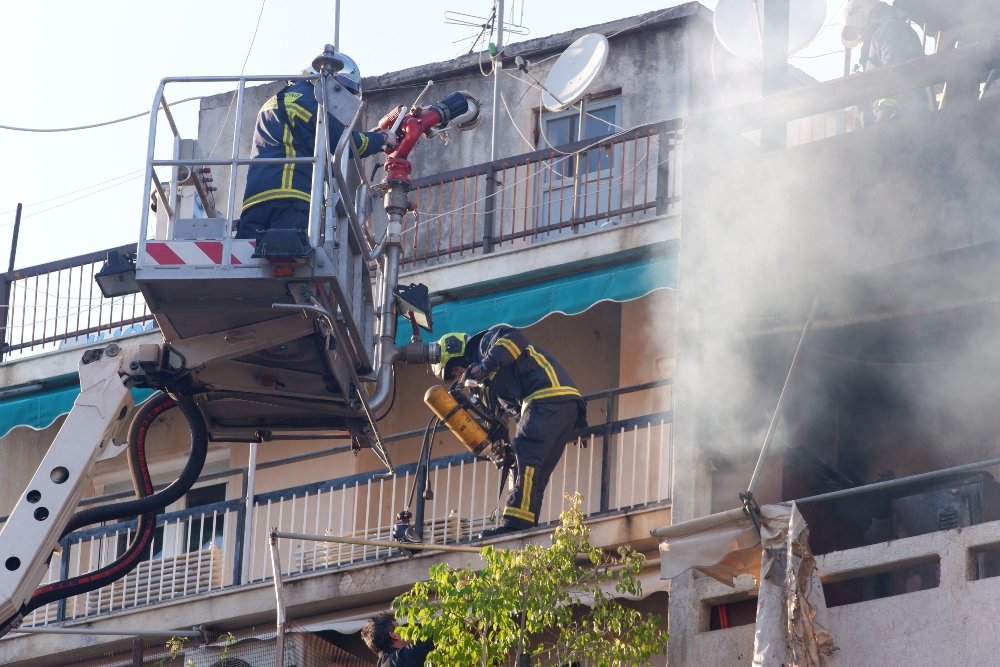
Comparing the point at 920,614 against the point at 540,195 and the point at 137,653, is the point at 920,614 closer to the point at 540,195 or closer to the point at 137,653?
the point at 137,653

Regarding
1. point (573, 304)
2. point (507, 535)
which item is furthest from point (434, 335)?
point (507, 535)

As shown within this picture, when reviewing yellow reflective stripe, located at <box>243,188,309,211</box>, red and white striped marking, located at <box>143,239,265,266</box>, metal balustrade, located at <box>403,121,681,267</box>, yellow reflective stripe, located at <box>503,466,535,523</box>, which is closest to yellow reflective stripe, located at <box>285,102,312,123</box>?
yellow reflective stripe, located at <box>243,188,309,211</box>

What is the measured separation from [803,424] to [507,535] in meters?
2.20

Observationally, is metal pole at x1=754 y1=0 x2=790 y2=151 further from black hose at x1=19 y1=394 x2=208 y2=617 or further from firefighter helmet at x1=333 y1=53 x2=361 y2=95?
black hose at x1=19 y1=394 x2=208 y2=617

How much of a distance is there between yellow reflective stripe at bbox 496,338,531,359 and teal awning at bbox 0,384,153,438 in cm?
476

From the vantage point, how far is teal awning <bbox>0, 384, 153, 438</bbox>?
59.3 feet

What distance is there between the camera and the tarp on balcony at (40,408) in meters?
18.1

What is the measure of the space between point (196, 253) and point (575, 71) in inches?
251

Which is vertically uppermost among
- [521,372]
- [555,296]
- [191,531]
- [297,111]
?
[555,296]

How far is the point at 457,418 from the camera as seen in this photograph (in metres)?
14.5

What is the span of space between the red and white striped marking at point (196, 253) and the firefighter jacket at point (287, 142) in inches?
24.4

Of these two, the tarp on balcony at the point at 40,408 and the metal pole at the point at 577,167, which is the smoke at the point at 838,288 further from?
the tarp on balcony at the point at 40,408

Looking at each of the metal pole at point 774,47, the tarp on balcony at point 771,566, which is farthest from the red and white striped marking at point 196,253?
the metal pole at point 774,47

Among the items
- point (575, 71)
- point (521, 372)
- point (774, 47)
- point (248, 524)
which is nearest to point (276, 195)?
point (521, 372)
